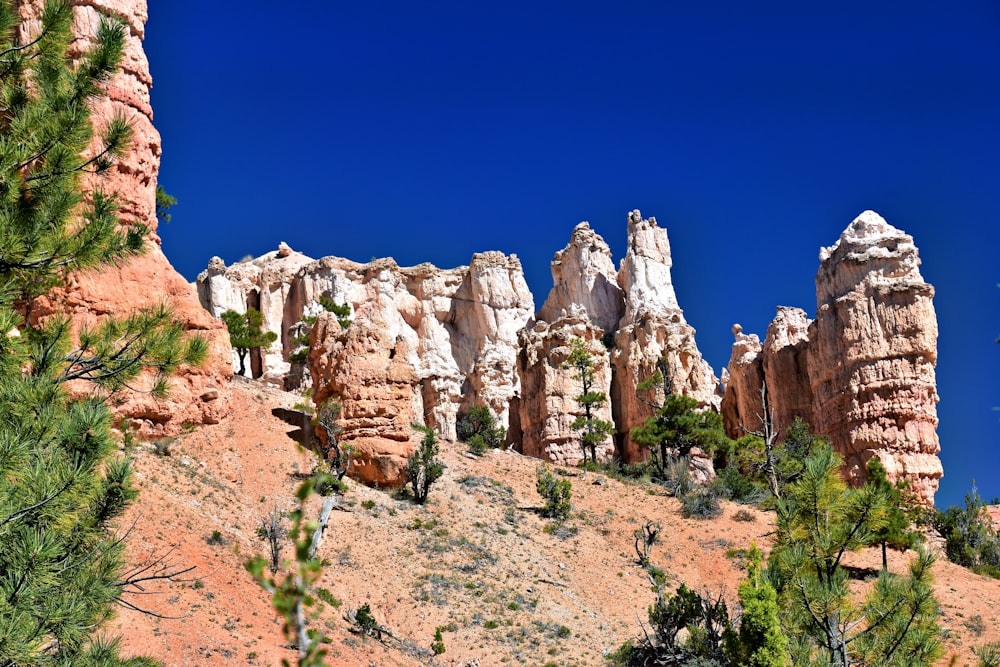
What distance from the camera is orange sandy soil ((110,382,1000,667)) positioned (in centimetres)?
1939

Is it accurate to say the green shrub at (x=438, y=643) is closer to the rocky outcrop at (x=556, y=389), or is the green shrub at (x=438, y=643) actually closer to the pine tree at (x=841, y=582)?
the pine tree at (x=841, y=582)

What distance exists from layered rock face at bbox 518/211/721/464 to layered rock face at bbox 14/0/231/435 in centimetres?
2453

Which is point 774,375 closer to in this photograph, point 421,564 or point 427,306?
point 427,306

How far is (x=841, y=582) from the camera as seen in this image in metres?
11.8

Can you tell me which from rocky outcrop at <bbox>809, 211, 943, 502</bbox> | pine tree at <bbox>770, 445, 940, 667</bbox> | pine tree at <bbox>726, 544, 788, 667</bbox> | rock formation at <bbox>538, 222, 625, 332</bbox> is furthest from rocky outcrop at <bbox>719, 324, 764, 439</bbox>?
pine tree at <bbox>770, 445, 940, 667</bbox>

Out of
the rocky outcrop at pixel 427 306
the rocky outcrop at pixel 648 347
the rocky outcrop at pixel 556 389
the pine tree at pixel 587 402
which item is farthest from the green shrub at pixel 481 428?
the rocky outcrop at pixel 648 347

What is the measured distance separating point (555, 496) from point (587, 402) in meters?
13.9

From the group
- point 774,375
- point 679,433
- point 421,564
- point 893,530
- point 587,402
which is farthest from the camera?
point 774,375

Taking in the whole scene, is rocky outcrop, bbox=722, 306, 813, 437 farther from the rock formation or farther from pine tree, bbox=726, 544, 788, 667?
pine tree, bbox=726, 544, 788, 667

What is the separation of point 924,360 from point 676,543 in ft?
56.1

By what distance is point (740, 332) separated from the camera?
58875 mm

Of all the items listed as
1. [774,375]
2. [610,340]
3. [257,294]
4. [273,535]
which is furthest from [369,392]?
[257,294]

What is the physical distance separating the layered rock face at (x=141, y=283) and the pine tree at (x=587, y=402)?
2062 centimetres

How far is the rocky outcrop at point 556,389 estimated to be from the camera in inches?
1965
